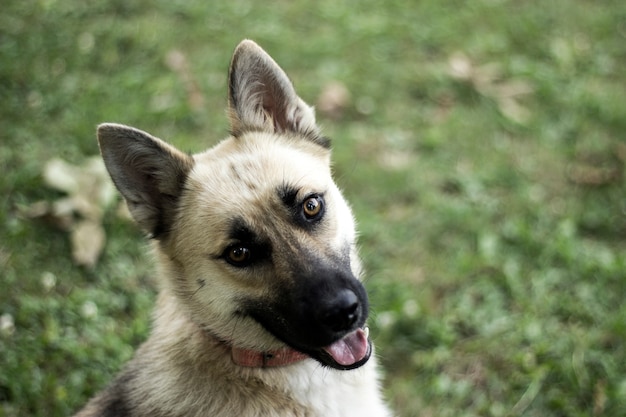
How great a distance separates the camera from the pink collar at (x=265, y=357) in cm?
304

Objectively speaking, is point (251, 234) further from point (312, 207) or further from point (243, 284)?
point (312, 207)

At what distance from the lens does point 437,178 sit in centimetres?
565

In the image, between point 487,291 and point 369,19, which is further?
point 369,19

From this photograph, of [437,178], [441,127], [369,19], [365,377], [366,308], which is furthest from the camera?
[369,19]

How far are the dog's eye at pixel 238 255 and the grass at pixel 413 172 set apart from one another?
1.60m

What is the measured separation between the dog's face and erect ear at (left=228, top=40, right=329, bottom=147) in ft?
0.04

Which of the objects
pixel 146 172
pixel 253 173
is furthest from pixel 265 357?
pixel 146 172

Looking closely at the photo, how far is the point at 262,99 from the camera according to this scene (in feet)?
11.7

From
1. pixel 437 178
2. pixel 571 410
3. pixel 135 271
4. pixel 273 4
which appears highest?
pixel 273 4

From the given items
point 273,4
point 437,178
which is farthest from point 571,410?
point 273,4

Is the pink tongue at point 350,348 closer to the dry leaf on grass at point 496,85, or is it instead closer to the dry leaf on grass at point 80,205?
the dry leaf on grass at point 80,205

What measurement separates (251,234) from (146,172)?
71cm

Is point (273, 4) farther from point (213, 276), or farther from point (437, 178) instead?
point (213, 276)

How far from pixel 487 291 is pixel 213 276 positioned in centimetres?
252
